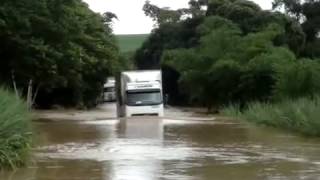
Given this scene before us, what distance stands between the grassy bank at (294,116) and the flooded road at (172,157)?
72cm

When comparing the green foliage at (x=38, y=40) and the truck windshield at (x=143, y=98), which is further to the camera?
the truck windshield at (x=143, y=98)

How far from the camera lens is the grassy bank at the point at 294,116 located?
25312 millimetres

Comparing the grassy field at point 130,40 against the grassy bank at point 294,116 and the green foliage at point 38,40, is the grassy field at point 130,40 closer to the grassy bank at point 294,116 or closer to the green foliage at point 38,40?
the green foliage at point 38,40

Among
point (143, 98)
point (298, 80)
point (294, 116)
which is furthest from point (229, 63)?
point (294, 116)

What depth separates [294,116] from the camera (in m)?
28.2

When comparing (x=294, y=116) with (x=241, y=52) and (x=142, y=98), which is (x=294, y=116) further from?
(x=241, y=52)

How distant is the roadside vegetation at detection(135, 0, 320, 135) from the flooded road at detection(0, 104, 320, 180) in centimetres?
1062

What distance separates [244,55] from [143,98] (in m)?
14.8

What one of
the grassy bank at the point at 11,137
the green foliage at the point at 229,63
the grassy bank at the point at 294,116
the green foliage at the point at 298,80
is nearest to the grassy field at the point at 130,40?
the green foliage at the point at 229,63

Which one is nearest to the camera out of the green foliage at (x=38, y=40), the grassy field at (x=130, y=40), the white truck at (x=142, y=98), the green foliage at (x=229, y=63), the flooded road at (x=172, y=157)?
the flooded road at (x=172, y=157)

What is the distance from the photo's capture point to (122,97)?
43719 millimetres

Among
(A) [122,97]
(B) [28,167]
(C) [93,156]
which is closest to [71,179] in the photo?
(B) [28,167]

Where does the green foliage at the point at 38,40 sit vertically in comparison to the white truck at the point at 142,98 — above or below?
above

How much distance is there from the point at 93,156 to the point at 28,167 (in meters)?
2.84
